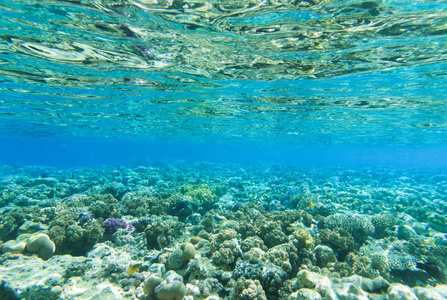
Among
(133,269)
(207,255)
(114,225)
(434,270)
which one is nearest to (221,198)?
(114,225)

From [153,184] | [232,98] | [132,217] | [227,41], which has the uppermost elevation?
[227,41]

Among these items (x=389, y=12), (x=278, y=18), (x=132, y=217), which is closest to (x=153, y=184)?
(x=132, y=217)

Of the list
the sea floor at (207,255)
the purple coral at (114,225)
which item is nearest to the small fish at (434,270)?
the sea floor at (207,255)

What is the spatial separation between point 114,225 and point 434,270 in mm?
10033

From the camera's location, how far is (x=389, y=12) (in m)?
6.61

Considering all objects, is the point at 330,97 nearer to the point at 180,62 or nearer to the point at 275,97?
the point at 275,97

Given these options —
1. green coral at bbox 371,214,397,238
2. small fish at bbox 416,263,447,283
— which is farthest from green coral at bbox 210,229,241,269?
green coral at bbox 371,214,397,238

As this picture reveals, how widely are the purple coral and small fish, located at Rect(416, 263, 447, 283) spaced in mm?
9281

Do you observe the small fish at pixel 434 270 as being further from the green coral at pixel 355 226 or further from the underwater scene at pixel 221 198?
the green coral at pixel 355 226

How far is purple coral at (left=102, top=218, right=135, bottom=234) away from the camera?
24.8 ft

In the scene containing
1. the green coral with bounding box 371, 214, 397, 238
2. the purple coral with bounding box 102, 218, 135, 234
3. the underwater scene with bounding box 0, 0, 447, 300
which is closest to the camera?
the underwater scene with bounding box 0, 0, 447, 300

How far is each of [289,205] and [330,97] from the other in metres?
8.25

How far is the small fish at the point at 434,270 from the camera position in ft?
19.6

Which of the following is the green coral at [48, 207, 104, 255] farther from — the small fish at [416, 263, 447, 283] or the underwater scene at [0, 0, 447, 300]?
the small fish at [416, 263, 447, 283]
